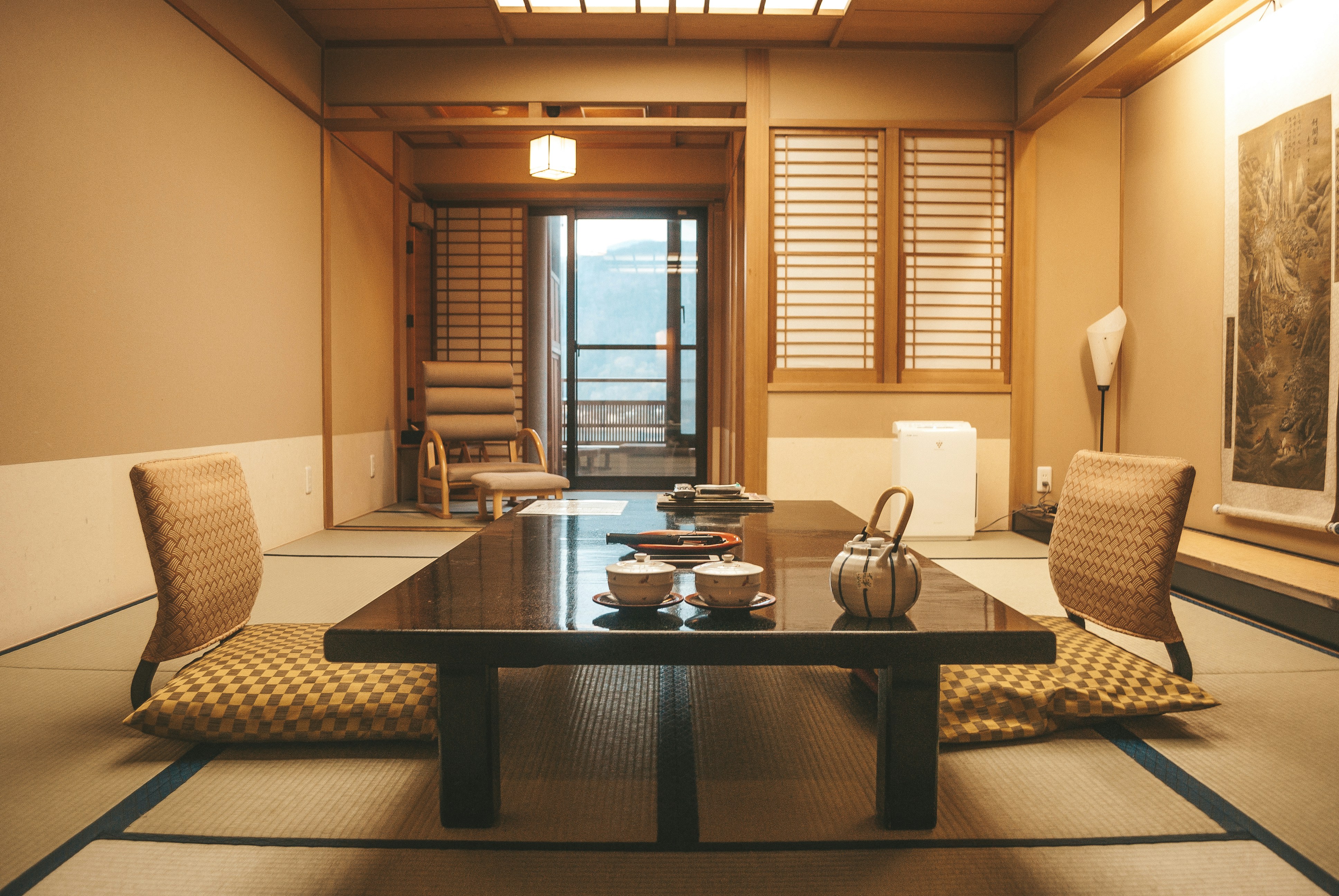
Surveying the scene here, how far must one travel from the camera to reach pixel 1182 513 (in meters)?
1.76

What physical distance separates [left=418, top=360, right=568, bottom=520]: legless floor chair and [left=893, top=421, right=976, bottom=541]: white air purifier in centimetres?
205

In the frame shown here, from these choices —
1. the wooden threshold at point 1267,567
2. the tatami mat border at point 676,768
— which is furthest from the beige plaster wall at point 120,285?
the wooden threshold at point 1267,567

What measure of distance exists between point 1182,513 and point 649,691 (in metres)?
1.28

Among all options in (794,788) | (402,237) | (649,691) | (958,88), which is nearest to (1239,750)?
(794,788)

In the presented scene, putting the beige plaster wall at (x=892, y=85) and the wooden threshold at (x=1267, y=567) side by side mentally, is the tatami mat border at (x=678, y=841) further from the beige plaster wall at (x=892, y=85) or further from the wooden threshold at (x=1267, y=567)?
the beige plaster wall at (x=892, y=85)

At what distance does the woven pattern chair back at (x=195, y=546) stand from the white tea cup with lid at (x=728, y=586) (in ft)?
3.81

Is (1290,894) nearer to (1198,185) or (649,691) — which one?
(649,691)

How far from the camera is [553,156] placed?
475 centimetres

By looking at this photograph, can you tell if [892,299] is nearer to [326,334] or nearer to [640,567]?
[326,334]

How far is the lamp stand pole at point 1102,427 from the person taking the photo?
437 cm

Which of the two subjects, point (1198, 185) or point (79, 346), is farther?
point (1198, 185)

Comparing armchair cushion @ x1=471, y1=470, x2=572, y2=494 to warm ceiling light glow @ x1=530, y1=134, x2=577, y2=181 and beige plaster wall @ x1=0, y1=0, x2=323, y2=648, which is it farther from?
warm ceiling light glow @ x1=530, y1=134, x2=577, y2=181

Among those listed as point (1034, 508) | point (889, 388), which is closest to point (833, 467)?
point (889, 388)

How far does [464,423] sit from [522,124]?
2.07m
